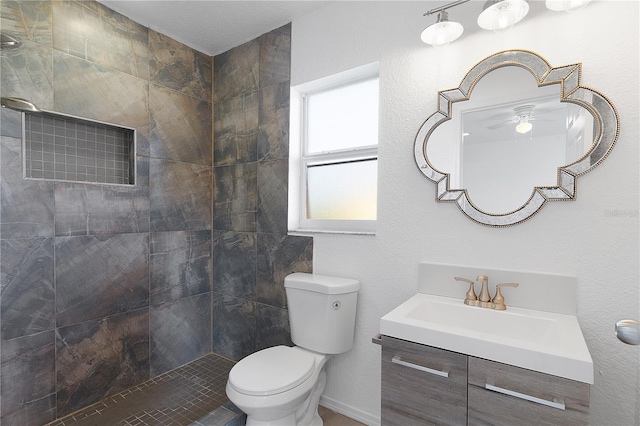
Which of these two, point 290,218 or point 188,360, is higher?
point 290,218

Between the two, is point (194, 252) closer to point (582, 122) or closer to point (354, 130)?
point (354, 130)

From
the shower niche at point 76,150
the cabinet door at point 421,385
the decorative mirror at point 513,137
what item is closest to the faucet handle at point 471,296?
the decorative mirror at point 513,137

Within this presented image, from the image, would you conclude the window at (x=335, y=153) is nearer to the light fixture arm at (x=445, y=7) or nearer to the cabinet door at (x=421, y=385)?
the light fixture arm at (x=445, y=7)

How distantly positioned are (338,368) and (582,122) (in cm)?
177

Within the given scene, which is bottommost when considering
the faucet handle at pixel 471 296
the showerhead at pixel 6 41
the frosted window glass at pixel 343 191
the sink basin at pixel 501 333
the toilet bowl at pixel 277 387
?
the toilet bowl at pixel 277 387

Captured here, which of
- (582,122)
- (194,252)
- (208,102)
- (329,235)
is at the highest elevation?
(208,102)

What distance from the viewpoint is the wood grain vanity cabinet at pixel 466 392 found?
0.95m

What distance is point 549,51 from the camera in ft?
4.53

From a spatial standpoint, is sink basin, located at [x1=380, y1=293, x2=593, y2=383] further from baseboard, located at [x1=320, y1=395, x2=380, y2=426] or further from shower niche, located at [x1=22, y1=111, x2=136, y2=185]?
shower niche, located at [x1=22, y1=111, x2=136, y2=185]

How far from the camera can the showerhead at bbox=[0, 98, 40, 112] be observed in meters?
1.59

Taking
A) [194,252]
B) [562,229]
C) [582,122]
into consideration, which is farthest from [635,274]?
[194,252]

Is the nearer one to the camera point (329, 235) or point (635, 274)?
point (635, 274)

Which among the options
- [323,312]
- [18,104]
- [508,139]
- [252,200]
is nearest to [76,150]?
[18,104]

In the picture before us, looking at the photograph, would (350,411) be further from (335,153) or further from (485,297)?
(335,153)
